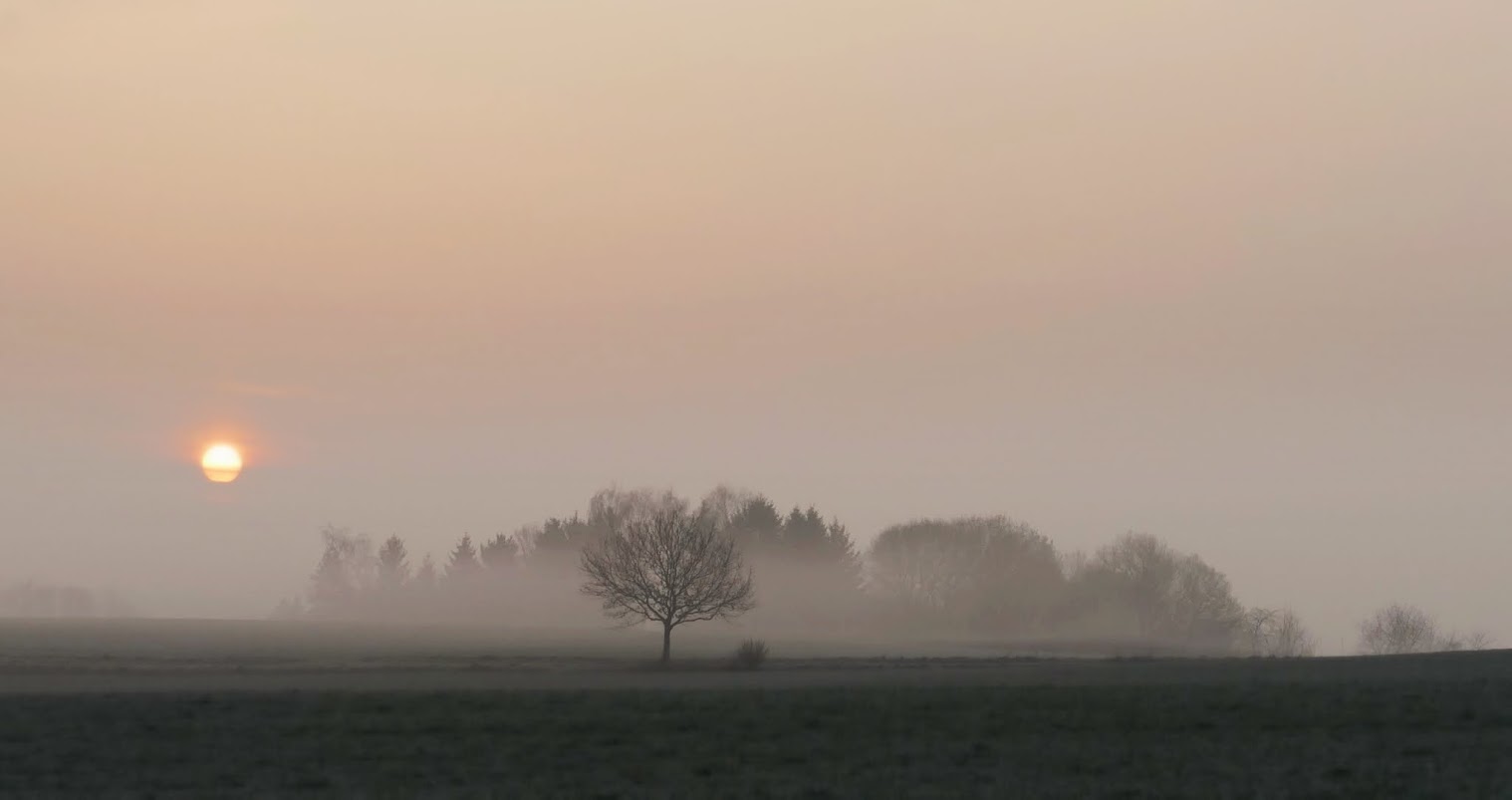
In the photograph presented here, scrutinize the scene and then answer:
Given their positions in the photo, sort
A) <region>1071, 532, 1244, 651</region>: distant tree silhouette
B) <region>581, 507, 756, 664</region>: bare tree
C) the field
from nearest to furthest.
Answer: the field, <region>581, 507, 756, 664</region>: bare tree, <region>1071, 532, 1244, 651</region>: distant tree silhouette

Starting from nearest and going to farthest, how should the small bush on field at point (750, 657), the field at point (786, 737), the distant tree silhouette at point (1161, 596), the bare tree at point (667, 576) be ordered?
the field at point (786, 737) < the small bush on field at point (750, 657) < the bare tree at point (667, 576) < the distant tree silhouette at point (1161, 596)

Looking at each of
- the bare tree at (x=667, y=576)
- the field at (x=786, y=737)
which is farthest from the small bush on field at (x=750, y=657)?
the field at (x=786, y=737)

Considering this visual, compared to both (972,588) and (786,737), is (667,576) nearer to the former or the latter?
(786,737)

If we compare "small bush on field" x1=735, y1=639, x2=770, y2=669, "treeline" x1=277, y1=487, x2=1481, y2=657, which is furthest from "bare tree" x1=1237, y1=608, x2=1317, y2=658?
"small bush on field" x1=735, y1=639, x2=770, y2=669

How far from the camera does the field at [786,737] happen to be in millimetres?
23719

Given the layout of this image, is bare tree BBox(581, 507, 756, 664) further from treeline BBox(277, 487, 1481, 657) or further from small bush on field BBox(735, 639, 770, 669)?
treeline BBox(277, 487, 1481, 657)

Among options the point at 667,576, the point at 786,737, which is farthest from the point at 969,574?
the point at 786,737

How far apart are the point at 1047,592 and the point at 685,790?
475ft

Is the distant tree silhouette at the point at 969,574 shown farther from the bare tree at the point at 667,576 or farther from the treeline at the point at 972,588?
the bare tree at the point at 667,576

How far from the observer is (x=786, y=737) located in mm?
30078

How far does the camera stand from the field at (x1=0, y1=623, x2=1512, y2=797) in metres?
23.7

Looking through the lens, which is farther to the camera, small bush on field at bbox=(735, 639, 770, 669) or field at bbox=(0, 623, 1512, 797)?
small bush on field at bbox=(735, 639, 770, 669)

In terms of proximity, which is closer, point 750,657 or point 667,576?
point 750,657

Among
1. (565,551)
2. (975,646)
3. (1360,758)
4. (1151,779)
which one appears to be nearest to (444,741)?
(1151,779)
